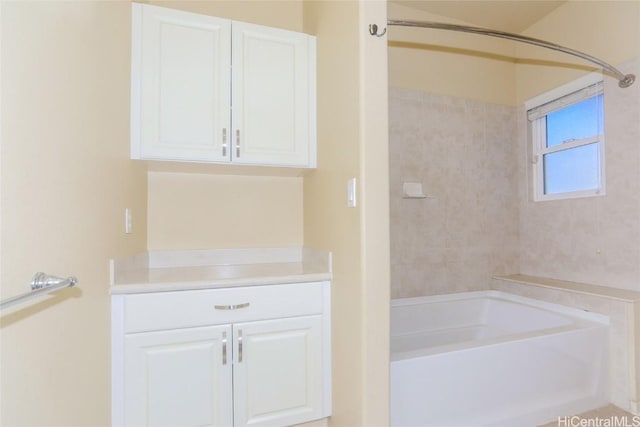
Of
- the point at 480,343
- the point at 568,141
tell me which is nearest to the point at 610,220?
the point at 568,141

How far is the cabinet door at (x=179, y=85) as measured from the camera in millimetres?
1578

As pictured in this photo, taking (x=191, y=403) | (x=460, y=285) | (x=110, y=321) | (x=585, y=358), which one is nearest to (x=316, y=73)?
(x=110, y=321)

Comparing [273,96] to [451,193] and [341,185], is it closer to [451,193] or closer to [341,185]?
[341,185]

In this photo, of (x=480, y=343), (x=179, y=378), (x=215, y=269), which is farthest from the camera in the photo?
(x=215, y=269)

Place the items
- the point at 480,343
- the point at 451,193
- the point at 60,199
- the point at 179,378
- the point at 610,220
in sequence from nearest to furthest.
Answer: the point at 60,199
the point at 179,378
the point at 480,343
the point at 610,220
the point at 451,193

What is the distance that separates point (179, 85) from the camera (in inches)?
64.3

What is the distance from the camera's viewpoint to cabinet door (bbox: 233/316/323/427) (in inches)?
57.1

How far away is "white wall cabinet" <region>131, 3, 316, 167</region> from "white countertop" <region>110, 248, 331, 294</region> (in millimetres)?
574

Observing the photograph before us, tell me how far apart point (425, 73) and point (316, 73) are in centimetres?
119

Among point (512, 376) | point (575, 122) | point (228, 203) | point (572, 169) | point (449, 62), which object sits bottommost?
point (512, 376)

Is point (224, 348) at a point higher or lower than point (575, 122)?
lower

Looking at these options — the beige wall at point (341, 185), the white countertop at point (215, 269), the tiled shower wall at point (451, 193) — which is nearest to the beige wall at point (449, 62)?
the tiled shower wall at point (451, 193)

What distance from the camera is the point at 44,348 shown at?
2.66 ft

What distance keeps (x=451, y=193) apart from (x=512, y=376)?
1.41 metres
